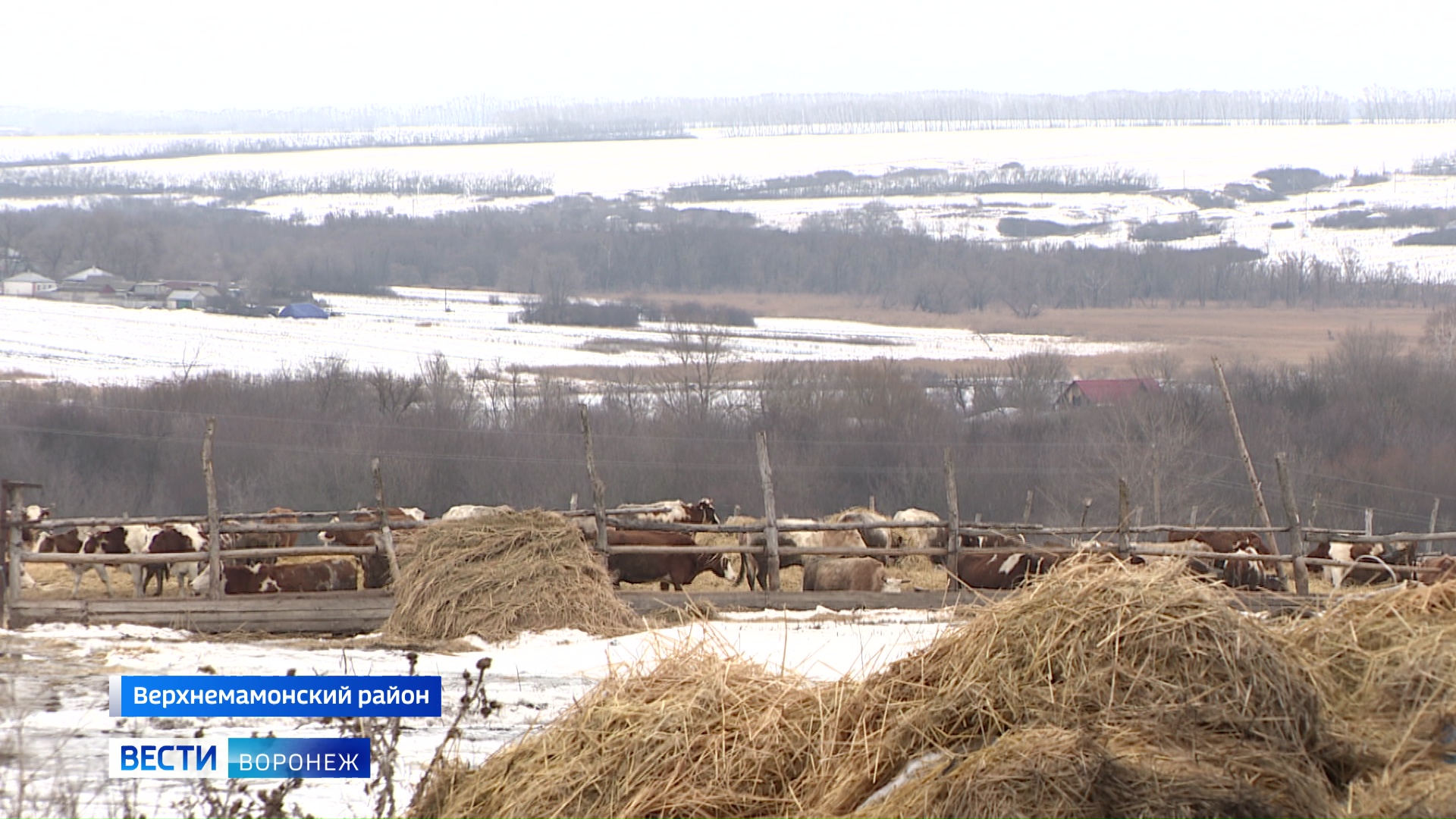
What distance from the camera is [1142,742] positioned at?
481 cm

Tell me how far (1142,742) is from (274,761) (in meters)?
3.46

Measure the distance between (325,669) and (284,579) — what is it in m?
5.50

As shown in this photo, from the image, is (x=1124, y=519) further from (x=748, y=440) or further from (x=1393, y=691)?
(x=748, y=440)

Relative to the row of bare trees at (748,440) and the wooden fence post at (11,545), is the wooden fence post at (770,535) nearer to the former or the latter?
the wooden fence post at (11,545)

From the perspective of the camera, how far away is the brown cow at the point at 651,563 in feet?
49.5

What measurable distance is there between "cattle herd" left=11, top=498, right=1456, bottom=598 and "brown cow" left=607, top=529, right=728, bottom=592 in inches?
0.5

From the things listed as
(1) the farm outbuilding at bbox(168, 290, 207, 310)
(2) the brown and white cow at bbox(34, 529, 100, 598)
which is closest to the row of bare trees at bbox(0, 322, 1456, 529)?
(2) the brown and white cow at bbox(34, 529, 100, 598)

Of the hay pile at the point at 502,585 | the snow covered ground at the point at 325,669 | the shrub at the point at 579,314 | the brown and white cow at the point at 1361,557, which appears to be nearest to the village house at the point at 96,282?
the shrub at the point at 579,314

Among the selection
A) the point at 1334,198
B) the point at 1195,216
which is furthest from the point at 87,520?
the point at 1334,198

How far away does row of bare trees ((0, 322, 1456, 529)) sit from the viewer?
4375 cm

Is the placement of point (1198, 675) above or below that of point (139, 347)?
above

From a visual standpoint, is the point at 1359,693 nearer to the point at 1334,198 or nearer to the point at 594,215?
the point at 594,215

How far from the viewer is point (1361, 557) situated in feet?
55.1

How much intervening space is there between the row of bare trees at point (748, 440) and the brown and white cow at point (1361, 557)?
1972 cm
